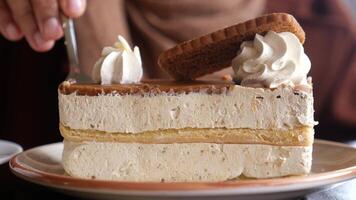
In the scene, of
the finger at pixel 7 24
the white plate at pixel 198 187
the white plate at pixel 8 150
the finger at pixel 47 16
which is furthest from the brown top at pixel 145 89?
the finger at pixel 7 24

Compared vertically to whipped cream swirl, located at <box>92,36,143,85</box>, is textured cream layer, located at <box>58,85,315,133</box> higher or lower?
lower

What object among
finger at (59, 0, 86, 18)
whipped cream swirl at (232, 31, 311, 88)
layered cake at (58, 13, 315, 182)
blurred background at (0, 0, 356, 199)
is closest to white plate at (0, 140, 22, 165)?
layered cake at (58, 13, 315, 182)

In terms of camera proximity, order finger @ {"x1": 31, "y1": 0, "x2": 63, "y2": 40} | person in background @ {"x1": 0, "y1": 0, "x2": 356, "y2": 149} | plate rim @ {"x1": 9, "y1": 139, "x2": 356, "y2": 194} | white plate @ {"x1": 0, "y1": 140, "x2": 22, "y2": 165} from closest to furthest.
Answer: plate rim @ {"x1": 9, "y1": 139, "x2": 356, "y2": 194} → white plate @ {"x1": 0, "y1": 140, "x2": 22, "y2": 165} → finger @ {"x1": 31, "y1": 0, "x2": 63, "y2": 40} → person in background @ {"x1": 0, "y1": 0, "x2": 356, "y2": 149}

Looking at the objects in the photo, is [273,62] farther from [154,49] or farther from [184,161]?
[154,49]

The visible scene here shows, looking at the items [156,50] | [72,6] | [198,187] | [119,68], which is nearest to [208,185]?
[198,187]

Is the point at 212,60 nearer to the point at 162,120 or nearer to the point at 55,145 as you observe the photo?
the point at 162,120

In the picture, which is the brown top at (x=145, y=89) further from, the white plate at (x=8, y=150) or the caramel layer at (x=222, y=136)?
the white plate at (x=8, y=150)

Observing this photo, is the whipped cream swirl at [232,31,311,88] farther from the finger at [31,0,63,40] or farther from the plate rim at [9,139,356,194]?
the finger at [31,0,63,40]
